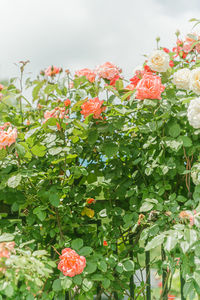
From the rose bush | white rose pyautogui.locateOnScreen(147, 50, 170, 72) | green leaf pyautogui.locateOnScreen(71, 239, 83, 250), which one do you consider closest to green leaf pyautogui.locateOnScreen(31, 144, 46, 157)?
the rose bush

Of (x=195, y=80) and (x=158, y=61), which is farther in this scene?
(x=158, y=61)

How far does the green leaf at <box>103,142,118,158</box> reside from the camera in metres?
1.87

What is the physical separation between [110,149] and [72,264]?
1.90ft

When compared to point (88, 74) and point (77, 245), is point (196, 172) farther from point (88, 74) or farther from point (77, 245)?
point (88, 74)

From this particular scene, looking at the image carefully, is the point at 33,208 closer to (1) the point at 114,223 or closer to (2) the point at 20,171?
(2) the point at 20,171

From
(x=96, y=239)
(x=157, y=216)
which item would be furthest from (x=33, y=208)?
(x=157, y=216)

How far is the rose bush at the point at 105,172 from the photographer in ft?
5.76

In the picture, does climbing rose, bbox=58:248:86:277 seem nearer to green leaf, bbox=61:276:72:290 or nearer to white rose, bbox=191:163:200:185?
green leaf, bbox=61:276:72:290

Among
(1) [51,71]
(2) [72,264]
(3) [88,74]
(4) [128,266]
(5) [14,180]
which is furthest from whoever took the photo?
(1) [51,71]

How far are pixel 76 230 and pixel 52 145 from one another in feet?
1.72

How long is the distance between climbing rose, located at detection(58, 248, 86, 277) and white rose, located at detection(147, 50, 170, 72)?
991 mm

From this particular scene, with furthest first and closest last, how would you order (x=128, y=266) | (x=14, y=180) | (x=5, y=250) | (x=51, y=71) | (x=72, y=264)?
(x=51, y=71)
(x=128, y=266)
(x=14, y=180)
(x=72, y=264)
(x=5, y=250)

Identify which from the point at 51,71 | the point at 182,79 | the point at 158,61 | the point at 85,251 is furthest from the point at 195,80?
the point at 51,71

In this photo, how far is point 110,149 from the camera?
189 centimetres
